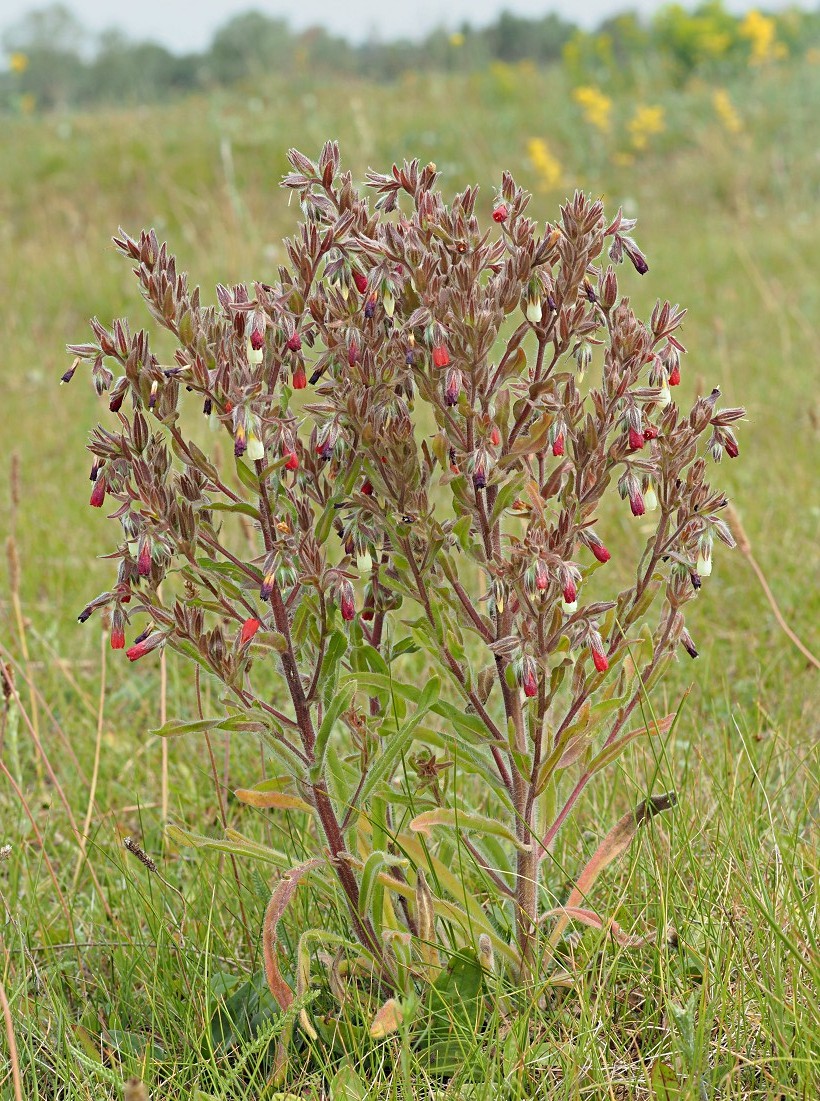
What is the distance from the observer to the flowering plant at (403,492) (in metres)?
1.66

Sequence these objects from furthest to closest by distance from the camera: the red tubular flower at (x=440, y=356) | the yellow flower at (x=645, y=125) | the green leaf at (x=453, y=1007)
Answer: the yellow flower at (x=645, y=125) → the green leaf at (x=453, y=1007) → the red tubular flower at (x=440, y=356)

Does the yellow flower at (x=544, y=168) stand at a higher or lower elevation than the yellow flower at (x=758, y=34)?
lower

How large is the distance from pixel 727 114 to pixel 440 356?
12.5 metres

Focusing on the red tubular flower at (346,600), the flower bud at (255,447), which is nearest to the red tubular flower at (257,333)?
the flower bud at (255,447)

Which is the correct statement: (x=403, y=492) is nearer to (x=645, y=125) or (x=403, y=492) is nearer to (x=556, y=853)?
(x=556, y=853)

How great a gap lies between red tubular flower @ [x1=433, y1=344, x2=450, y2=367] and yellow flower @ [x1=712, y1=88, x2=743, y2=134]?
12077 mm

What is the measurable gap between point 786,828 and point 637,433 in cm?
106

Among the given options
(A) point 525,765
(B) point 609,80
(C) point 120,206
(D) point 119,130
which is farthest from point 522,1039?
(B) point 609,80

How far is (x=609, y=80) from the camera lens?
15.5 metres

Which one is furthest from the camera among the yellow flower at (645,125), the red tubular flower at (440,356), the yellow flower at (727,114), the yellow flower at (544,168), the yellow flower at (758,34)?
the yellow flower at (758,34)

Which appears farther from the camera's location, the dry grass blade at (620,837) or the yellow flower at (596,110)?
the yellow flower at (596,110)

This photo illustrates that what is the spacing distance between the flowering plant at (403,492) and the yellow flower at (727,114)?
38.9 ft

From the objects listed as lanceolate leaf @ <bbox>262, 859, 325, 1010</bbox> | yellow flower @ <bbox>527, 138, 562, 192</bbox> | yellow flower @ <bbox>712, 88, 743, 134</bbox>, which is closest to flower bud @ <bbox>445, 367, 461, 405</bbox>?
lanceolate leaf @ <bbox>262, 859, 325, 1010</bbox>

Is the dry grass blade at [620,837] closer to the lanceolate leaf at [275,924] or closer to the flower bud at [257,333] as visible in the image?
the lanceolate leaf at [275,924]
